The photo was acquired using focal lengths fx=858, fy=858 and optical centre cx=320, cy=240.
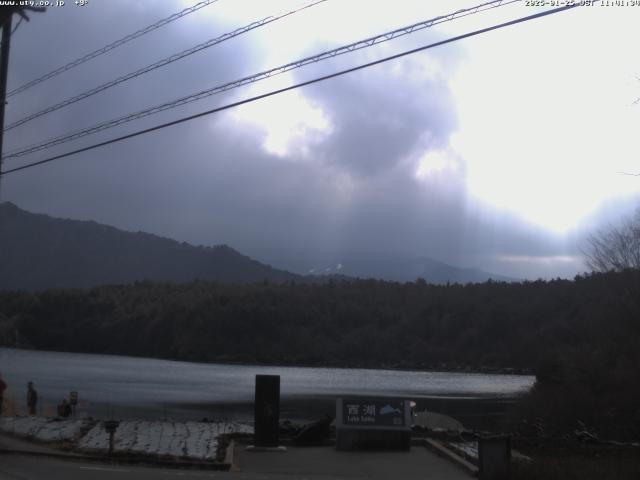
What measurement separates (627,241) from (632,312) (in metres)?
5.17

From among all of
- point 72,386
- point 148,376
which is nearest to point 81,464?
point 72,386

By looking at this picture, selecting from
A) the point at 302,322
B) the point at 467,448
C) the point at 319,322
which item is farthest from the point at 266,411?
the point at 302,322

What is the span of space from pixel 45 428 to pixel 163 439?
3.63 m

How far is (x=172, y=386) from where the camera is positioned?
320ft

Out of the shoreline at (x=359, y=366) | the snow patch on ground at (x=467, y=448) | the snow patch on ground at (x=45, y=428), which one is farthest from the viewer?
the shoreline at (x=359, y=366)

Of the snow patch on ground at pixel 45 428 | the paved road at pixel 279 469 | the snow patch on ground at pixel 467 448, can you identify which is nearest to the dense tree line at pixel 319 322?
→ the snow patch on ground at pixel 45 428

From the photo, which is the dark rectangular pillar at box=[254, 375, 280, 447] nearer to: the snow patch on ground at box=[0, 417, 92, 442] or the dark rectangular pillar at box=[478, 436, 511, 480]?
the snow patch on ground at box=[0, 417, 92, 442]

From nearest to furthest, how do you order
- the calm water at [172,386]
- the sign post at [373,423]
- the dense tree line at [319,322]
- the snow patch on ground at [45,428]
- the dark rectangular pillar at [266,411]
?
1. the dark rectangular pillar at [266,411]
2. the sign post at [373,423]
3. the snow patch on ground at [45,428]
4. the calm water at [172,386]
5. the dense tree line at [319,322]

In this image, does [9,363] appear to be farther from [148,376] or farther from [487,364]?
[487,364]

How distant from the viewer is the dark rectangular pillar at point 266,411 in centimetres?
1994

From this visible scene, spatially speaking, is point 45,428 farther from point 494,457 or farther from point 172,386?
point 172,386

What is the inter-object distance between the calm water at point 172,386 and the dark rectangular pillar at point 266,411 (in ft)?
119

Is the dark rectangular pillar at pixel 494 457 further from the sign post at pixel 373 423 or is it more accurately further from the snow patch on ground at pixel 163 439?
the snow patch on ground at pixel 163 439

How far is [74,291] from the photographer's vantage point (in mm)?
192500
